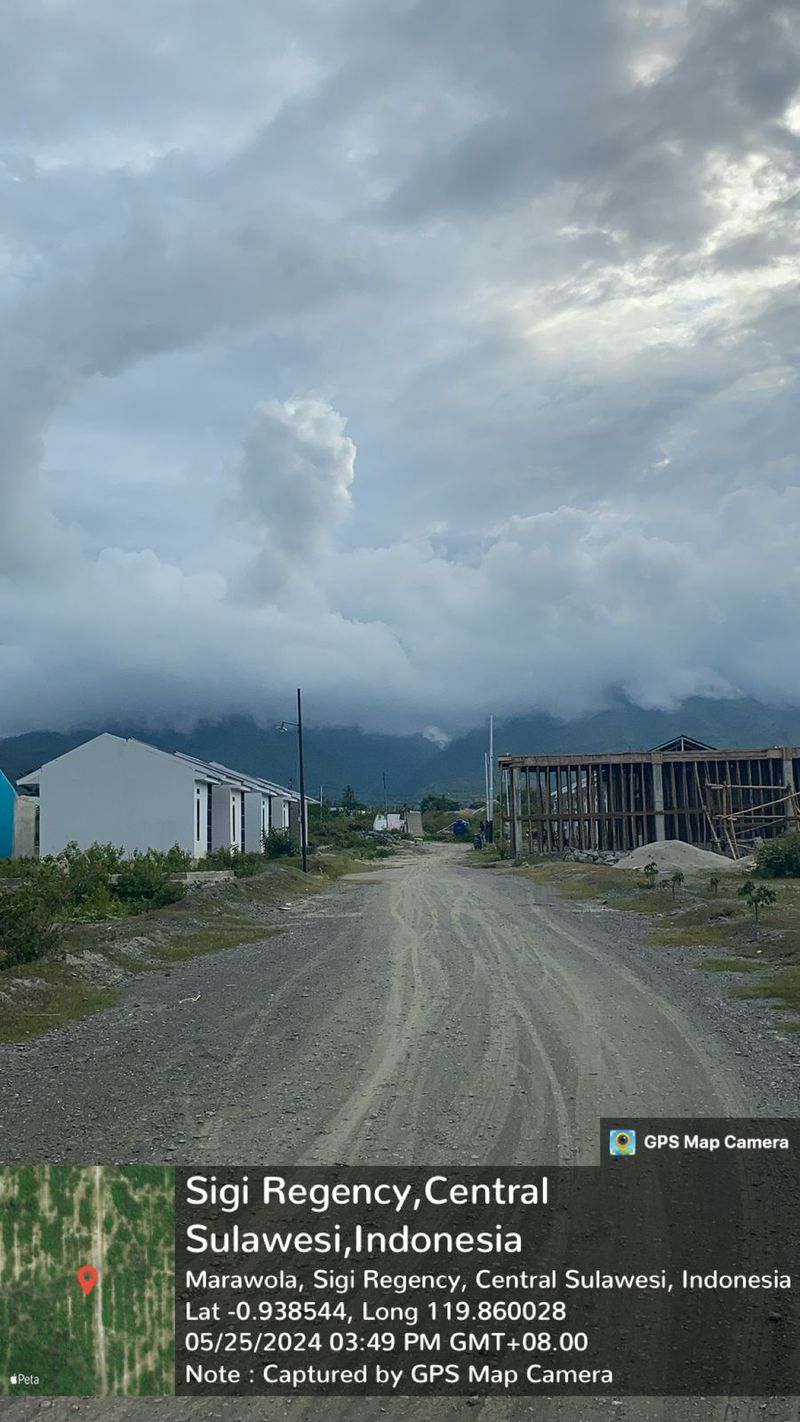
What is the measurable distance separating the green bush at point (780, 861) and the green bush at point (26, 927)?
80.0 feet

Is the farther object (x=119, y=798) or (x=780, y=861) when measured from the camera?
(x=119, y=798)

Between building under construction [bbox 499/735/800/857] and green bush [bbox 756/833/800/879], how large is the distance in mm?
12311

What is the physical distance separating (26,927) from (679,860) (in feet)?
97.6

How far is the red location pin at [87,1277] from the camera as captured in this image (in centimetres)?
471

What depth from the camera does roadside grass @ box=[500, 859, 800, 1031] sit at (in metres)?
14.8

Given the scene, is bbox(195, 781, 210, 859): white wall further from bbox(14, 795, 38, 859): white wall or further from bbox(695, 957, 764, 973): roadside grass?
bbox(695, 957, 764, 973): roadside grass

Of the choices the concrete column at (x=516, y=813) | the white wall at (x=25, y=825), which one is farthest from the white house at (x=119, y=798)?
the concrete column at (x=516, y=813)

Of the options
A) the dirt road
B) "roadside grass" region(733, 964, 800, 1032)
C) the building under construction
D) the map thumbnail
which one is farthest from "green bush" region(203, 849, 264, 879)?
the map thumbnail

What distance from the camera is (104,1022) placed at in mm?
12672

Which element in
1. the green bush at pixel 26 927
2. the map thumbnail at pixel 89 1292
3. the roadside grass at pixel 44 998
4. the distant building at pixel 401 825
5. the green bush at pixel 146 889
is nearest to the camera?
the map thumbnail at pixel 89 1292

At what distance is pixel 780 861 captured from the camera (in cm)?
3500
